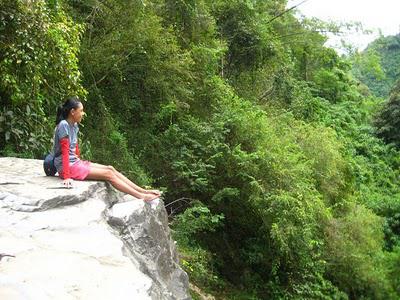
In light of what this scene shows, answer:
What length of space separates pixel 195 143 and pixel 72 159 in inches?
193

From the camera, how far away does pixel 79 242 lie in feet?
13.1

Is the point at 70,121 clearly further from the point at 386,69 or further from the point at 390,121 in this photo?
the point at 386,69

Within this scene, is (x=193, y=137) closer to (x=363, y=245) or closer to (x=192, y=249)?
(x=192, y=249)

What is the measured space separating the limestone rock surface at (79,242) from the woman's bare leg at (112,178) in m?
0.10

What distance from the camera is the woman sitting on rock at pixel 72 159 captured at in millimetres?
5199

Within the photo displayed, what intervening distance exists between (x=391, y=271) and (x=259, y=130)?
746 centimetres

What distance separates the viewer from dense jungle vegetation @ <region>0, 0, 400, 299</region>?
23.2ft

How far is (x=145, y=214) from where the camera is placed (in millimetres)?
5090

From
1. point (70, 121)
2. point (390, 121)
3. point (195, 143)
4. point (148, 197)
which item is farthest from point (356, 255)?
point (390, 121)

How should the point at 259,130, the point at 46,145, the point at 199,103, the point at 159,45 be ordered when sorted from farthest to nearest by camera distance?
1. the point at 199,103
2. the point at 259,130
3. the point at 159,45
4. the point at 46,145

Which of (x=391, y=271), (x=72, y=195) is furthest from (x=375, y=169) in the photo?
(x=72, y=195)

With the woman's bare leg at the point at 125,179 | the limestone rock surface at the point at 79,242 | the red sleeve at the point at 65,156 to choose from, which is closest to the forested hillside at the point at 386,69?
the woman's bare leg at the point at 125,179

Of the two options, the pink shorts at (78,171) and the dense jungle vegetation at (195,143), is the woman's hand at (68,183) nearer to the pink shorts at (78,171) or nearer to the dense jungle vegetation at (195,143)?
the pink shorts at (78,171)

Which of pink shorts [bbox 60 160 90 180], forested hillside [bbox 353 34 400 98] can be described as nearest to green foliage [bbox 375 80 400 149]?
forested hillside [bbox 353 34 400 98]
